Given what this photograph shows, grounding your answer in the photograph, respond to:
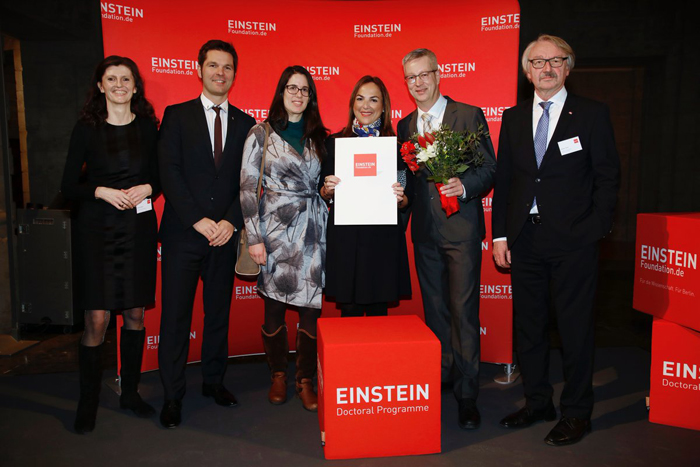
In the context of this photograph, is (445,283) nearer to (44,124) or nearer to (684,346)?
(684,346)

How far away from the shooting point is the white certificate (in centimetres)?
288

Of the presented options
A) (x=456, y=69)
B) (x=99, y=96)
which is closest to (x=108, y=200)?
(x=99, y=96)

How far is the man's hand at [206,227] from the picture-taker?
Answer: 9.50 ft

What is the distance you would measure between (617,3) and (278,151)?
6.55 meters

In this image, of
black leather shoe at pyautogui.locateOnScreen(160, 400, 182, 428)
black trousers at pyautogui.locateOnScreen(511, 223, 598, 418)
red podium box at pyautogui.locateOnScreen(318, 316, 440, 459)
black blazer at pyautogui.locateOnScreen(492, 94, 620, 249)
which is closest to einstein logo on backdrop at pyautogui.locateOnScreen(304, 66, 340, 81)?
black blazer at pyautogui.locateOnScreen(492, 94, 620, 249)

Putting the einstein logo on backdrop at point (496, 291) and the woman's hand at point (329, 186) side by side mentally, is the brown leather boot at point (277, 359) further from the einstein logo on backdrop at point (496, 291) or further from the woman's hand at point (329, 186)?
the einstein logo on backdrop at point (496, 291)

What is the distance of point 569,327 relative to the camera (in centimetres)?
273

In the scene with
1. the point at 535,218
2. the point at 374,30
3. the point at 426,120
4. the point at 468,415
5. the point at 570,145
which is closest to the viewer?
the point at 570,145

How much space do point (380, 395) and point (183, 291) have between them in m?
1.26

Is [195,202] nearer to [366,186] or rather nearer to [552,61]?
[366,186]

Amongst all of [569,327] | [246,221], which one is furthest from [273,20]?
[569,327]

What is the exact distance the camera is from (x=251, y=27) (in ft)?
12.8

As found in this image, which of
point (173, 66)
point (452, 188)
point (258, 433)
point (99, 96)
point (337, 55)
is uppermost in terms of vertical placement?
point (337, 55)

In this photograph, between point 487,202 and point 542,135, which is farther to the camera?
point 487,202
